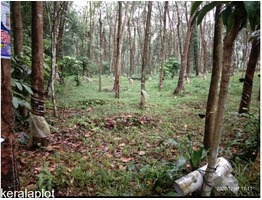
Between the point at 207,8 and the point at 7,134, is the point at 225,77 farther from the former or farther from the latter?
the point at 7,134

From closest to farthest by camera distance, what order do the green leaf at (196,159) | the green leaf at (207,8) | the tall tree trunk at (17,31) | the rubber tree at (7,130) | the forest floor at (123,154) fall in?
the green leaf at (207,8) < the rubber tree at (7,130) < the forest floor at (123,154) < the green leaf at (196,159) < the tall tree trunk at (17,31)

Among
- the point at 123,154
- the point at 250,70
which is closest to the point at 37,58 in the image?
the point at 123,154

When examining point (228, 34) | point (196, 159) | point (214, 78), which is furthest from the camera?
point (214, 78)

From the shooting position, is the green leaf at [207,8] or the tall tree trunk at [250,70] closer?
the green leaf at [207,8]

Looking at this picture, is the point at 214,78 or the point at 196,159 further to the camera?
the point at 214,78

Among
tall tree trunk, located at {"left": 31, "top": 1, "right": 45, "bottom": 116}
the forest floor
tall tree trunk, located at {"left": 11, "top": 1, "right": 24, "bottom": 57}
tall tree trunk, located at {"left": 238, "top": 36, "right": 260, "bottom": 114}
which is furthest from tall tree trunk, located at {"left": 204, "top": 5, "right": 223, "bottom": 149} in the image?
tall tree trunk, located at {"left": 11, "top": 1, "right": 24, "bottom": 57}

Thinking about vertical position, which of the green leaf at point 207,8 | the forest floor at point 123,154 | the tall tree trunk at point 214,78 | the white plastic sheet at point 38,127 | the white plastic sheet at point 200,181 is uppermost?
the green leaf at point 207,8

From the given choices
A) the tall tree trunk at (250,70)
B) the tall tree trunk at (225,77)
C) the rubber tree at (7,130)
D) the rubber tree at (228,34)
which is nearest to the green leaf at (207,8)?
the rubber tree at (228,34)

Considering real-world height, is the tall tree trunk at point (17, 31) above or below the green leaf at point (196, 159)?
above

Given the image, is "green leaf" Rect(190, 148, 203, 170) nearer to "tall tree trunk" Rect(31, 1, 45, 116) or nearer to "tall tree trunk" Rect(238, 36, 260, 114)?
"tall tree trunk" Rect(31, 1, 45, 116)

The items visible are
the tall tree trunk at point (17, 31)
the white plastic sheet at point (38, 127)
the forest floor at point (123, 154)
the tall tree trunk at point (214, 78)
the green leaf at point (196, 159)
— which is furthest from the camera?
the tall tree trunk at point (17, 31)

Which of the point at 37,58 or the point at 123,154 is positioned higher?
the point at 37,58

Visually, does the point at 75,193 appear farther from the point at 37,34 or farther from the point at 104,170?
the point at 37,34

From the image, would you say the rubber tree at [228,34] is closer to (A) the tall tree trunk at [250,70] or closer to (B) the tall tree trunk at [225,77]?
(B) the tall tree trunk at [225,77]
